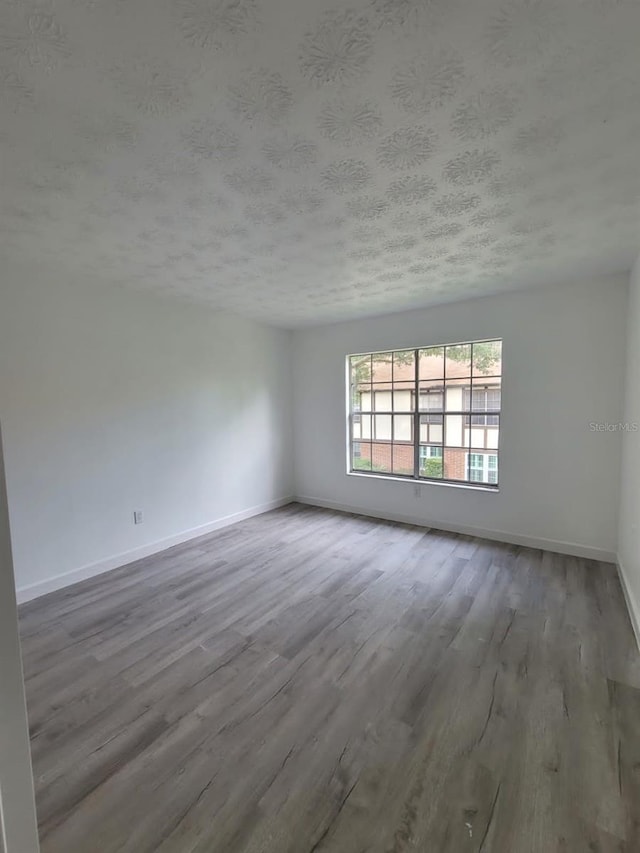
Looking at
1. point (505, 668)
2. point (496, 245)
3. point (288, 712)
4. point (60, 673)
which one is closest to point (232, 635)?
point (288, 712)

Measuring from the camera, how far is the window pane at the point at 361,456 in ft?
16.3

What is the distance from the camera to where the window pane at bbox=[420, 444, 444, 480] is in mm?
A: 4375

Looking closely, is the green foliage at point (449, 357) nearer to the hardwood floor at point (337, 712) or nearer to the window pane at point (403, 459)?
the window pane at point (403, 459)

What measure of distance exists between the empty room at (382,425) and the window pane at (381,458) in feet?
0.23

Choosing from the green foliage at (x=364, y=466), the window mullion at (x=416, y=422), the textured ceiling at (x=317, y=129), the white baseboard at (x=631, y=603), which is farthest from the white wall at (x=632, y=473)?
the green foliage at (x=364, y=466)

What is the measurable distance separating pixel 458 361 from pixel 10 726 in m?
4.30

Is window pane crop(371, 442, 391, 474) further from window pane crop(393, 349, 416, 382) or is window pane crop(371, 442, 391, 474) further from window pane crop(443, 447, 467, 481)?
window pane crop(393, 349, 416, 382)

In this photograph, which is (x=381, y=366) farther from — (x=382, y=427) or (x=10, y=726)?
(x=10, y=726)

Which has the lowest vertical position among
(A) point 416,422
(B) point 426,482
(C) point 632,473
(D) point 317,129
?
(B) point 426,482

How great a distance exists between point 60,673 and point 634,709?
3.00 m

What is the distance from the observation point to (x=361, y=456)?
5.02 m

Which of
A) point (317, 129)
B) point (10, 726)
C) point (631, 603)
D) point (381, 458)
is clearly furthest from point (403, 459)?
point (10, 726)

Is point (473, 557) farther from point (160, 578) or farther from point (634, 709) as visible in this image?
point (160, 578)

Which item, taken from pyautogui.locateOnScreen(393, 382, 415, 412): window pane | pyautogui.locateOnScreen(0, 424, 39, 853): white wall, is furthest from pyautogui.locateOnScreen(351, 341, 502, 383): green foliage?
pyautogui.locateOnScreen(0, 424, 39, 853): white wall
